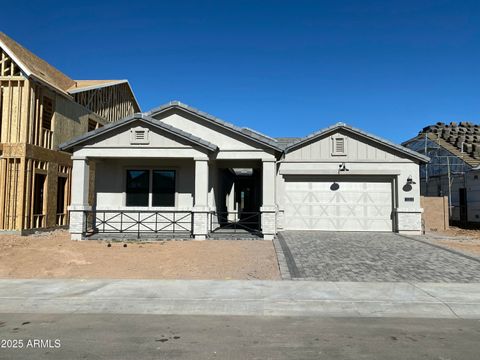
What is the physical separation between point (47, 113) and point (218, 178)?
830 cm

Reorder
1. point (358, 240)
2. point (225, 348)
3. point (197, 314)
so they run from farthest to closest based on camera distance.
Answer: point (358, 240)
point (197, 314)
point (225, 348)

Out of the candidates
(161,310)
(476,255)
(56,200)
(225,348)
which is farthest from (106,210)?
(476,255)

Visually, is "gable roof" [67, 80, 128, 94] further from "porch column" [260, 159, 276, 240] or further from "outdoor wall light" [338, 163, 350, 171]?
"outdoor wall light" [338, 163, 350, 171]

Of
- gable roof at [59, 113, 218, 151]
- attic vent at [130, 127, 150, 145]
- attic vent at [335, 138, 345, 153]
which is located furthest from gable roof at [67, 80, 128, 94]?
attic vent at [335, 138, 345, 153]

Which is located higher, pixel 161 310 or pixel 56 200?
pixel 56 200

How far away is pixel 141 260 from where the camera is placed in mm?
10773

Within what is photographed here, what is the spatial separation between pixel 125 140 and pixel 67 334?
9.77 metres

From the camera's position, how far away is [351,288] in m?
8.09

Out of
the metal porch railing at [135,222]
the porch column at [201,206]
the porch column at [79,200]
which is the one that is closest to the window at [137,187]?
the metal porch railing at [135,222]

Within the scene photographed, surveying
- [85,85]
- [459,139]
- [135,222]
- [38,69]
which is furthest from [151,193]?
[459,139]

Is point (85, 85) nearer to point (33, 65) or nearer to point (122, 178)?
point (33, 65)

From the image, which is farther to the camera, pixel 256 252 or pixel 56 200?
pixel 56 200

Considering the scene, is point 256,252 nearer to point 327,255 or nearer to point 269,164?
point 327,255

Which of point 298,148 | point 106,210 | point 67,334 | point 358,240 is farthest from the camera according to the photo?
point 298,148
